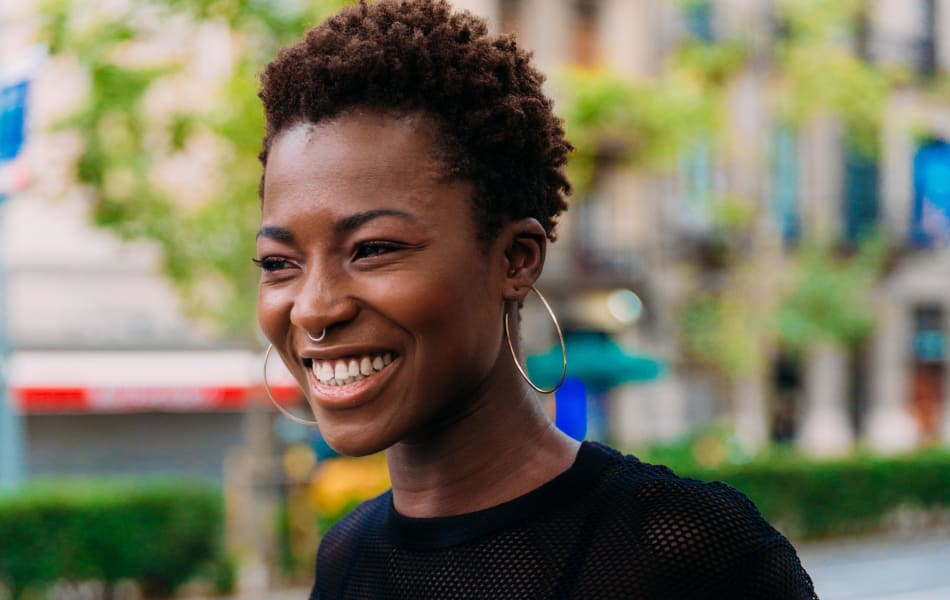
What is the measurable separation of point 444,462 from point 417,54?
527 mm

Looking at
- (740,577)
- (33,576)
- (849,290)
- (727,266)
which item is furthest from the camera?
(727,266)

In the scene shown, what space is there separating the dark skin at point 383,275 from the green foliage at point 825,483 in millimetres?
13007

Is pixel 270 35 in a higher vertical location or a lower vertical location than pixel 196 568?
higher

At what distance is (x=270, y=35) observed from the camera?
1128 centimetres

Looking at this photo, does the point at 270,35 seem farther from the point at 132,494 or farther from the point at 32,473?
the point at 32,473

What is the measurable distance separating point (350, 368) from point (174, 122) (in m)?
11.4

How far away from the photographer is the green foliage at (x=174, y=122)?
11.2m

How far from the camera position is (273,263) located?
5.18 ft

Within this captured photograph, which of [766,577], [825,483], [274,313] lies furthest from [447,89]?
[825,483]

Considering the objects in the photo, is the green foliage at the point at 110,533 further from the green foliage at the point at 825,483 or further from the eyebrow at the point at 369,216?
the eyebrow at the point at 369,216

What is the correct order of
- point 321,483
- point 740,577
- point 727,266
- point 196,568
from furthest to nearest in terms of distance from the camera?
point 727,266 → point 321,483 → point 196,568 → point 740,577

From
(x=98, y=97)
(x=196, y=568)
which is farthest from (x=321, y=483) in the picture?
(x=98, y=97)

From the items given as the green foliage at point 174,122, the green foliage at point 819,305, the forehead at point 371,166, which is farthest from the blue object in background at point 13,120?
the green foliage at point 819,305

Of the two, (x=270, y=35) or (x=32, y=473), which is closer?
(x=270, y=35)
